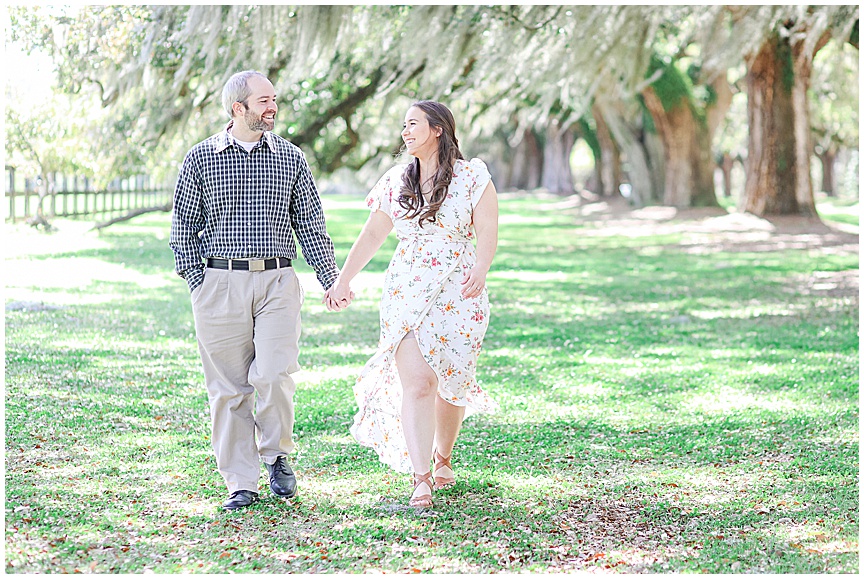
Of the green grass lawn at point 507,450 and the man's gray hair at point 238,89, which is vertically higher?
the man's gray hair at point 238,89

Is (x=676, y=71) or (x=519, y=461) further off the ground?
(x=676, y=71)

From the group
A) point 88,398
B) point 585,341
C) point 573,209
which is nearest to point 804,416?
point 585,341

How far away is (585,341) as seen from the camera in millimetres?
8836

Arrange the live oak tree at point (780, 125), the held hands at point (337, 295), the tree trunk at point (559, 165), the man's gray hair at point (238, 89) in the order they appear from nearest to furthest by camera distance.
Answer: the man's gray hair at point (238, 89) → the held hands at point (337, 295) → the live oak tree at point (780, 125) → the tree trunk at point (559, 165)

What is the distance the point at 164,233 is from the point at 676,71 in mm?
11883

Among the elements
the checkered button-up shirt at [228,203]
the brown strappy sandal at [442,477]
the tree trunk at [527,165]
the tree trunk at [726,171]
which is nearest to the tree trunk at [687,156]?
the brown strappy sandal at [442,477]

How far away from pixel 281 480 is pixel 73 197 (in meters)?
21.4

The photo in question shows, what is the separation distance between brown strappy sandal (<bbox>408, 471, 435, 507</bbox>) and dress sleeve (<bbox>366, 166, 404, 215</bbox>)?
1067 mm

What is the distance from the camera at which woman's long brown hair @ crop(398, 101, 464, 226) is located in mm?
4410

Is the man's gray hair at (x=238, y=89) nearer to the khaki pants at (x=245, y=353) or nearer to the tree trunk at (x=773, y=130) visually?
the khaki pants at (x=245, y=353)

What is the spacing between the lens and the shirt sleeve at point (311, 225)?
453 centimetres

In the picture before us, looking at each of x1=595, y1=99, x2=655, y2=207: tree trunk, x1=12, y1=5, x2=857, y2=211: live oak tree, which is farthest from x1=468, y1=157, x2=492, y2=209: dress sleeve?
x1=595, y1=99, x2=655, y2=207: tree trunk

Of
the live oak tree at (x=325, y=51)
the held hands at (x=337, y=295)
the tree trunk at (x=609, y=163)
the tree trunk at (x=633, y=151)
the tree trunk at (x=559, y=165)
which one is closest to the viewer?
the held hands at (x=337, y=295)

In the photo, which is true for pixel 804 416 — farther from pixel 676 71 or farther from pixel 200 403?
pixel 676 71
